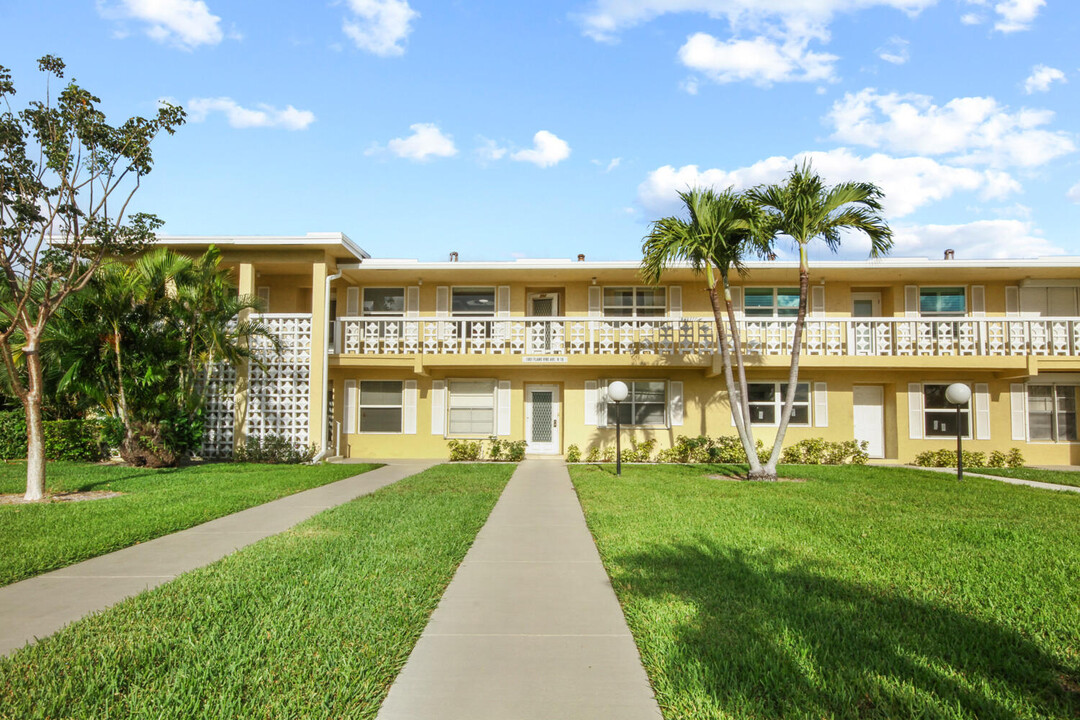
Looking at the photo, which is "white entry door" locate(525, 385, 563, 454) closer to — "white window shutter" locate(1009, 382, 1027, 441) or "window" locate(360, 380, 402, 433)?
"window" locate(360, 380, 402, 433)

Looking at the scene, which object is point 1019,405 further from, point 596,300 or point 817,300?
point 596,300

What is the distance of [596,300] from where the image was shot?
64.0 feet

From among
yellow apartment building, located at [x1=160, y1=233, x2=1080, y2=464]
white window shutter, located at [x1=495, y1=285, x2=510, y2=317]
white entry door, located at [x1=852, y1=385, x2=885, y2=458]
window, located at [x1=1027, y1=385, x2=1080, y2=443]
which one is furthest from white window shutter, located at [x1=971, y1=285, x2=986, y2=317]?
white window shutter, located at [x1=495, y1=285, x2=510, y2=317]

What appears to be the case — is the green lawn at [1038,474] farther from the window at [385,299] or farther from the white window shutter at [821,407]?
the window at [385,299]

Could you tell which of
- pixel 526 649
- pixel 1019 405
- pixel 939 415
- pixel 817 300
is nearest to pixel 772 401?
pixel 817 300

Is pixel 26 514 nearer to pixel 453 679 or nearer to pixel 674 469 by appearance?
pixel 453 679

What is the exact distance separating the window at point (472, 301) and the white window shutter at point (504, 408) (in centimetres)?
213

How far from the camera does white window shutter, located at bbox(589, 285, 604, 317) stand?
1944cm

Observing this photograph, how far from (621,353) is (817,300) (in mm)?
5915

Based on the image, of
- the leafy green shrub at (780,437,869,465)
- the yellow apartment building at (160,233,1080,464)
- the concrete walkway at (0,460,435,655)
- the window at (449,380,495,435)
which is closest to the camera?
the concrete walkway at (0,460,435,655)

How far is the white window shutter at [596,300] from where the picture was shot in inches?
765

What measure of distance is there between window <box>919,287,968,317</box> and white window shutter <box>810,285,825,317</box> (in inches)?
104

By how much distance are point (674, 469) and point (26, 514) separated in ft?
38.4

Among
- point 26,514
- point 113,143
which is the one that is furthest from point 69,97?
point 26,514
